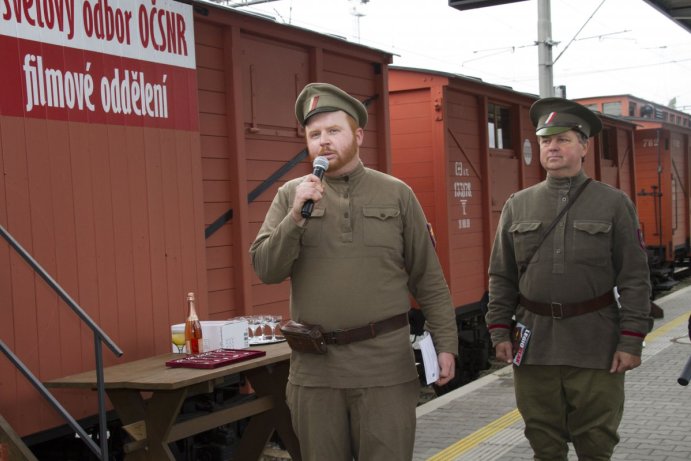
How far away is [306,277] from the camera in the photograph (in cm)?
297

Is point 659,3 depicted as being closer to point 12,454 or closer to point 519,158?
point 12,454

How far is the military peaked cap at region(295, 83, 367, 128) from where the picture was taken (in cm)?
297

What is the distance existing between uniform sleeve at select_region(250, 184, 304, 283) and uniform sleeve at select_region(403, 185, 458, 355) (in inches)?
17.7

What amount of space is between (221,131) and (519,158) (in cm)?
586

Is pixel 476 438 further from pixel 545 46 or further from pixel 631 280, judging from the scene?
pixel 545 46

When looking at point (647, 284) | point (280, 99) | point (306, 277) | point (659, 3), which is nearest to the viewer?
point (306, 277)

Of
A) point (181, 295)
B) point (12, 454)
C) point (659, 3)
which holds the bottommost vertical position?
point (12, 454)

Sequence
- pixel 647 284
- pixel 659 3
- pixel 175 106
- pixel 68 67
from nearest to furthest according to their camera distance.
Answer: pixel 647 284
pixel 68 67
pixel 175 106
pixel 659 3

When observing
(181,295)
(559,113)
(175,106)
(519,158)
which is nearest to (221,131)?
(175,106)

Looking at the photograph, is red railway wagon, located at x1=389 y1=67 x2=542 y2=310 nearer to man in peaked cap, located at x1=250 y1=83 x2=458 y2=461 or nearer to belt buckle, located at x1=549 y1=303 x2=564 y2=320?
belt buckle, located at x1=549 y1=303 x2=564 y2=320

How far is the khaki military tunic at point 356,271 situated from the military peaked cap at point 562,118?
0.85 meters

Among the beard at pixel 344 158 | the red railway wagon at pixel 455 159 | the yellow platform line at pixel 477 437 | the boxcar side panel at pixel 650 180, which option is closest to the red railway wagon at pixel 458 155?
the red railway wagon at pixel 455 159

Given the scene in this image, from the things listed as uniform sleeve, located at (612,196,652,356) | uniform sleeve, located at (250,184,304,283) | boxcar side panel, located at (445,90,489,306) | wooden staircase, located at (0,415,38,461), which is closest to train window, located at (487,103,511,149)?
boxcar side panel, located at (445,90,489,306)

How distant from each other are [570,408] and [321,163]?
158cm
